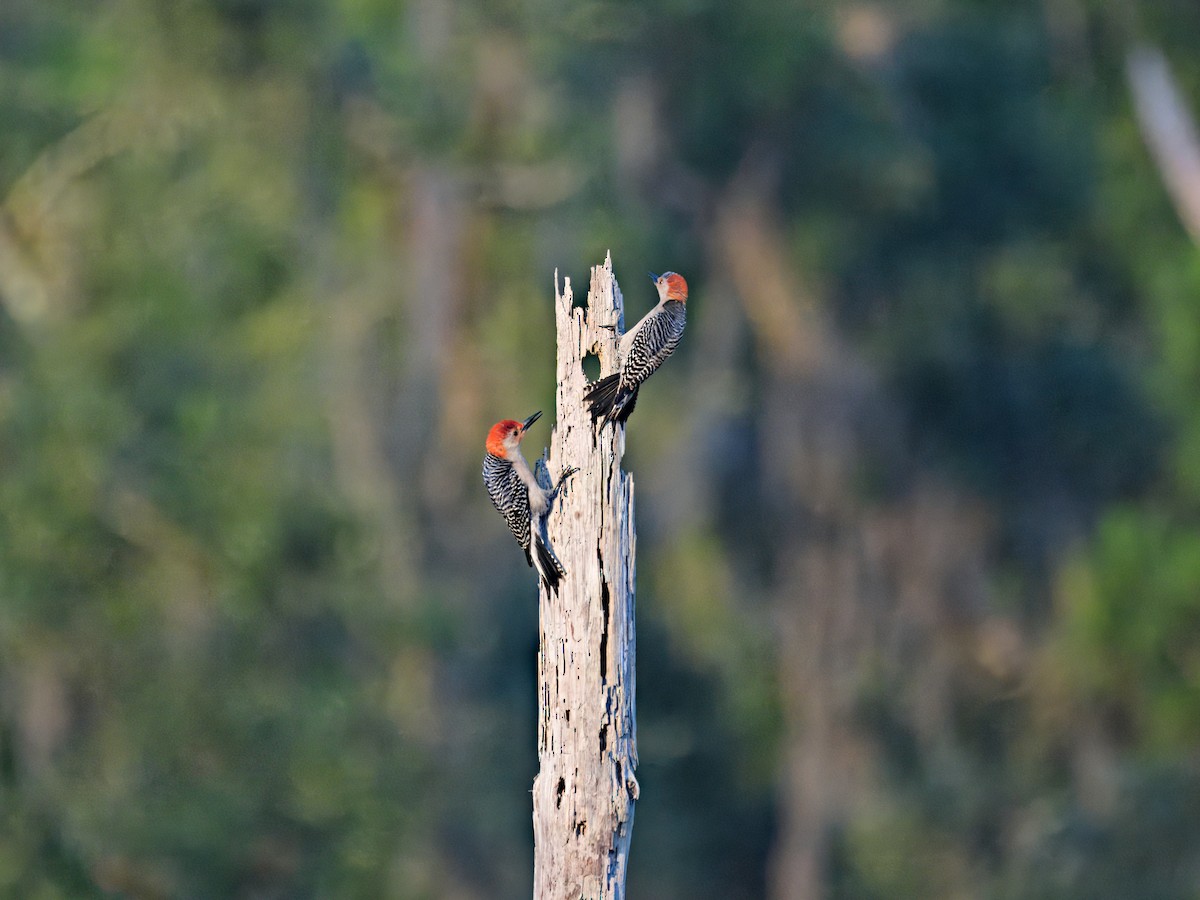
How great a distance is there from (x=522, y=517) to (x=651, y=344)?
0.89 m

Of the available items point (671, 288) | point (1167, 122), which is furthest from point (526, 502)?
point (1167, 122)

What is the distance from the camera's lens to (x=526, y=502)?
8000 mm

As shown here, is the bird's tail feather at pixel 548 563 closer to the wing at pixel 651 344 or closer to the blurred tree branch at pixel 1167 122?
the wing at pixel 651 344

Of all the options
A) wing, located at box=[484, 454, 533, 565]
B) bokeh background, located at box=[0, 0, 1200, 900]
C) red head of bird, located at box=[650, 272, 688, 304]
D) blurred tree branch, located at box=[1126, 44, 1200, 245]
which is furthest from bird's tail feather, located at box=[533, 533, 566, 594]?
blurred tree branch, located at box=[1126, 44, 1200, 245]

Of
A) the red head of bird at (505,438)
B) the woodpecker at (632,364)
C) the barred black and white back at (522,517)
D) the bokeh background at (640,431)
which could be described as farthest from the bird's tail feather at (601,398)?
the bokeh background at (640,431)

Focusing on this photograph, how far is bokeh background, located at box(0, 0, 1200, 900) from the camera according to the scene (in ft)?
70.3

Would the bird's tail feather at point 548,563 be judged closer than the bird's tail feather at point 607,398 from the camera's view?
No

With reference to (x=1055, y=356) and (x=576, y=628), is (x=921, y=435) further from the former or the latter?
(x=576, y=628)

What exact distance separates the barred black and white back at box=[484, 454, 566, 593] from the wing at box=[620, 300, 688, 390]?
0.67 metres

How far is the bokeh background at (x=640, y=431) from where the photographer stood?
2142cm

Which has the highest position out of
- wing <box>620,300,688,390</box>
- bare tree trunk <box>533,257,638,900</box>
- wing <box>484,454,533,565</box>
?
wing <box>620,300,688,390</box>

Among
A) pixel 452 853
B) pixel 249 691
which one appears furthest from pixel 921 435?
pixel 249 691

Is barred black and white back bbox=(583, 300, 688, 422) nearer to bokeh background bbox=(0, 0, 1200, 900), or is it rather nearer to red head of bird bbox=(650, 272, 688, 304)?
red head of bird bbox=(650, 272, 688, 304)

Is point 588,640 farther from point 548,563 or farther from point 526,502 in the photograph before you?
point 526,502
